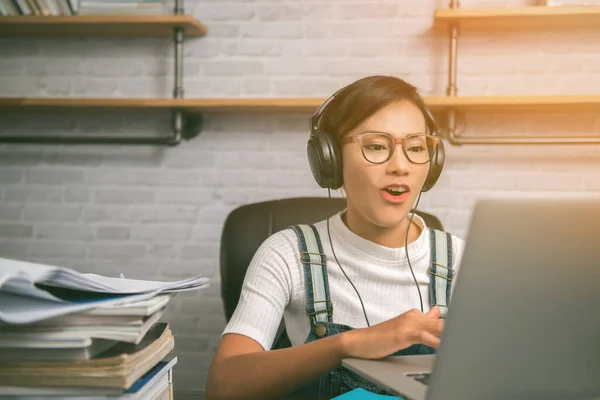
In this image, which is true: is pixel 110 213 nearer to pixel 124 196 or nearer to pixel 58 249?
pixel 124 196

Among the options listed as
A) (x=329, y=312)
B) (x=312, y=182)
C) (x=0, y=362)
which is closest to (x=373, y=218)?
(x=329, y=312)

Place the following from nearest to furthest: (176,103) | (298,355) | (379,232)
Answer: (298,355)
(379,232)
(176,103)

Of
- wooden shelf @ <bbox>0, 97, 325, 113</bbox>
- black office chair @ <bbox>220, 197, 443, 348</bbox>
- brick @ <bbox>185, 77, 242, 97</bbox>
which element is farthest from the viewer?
brick @ <bbox>185, 77, 242, 97</bbox>

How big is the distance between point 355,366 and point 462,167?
1.52 m

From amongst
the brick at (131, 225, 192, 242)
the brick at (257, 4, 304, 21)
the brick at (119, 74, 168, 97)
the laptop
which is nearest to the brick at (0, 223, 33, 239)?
the brick at (131, 225, 192, 242)

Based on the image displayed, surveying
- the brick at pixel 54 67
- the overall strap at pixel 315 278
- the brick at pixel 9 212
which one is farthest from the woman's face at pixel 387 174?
the brick at pixel 9 212

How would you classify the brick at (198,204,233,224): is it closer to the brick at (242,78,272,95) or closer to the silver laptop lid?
the brick at (242,78,272,95)

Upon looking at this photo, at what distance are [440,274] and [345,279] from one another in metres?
0.19

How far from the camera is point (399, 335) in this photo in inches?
28.5

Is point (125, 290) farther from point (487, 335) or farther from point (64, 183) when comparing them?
point (64, 183)

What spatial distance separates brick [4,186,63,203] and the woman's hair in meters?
1.39

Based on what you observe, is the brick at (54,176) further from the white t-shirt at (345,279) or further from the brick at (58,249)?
the white t-shirt at (345,279)

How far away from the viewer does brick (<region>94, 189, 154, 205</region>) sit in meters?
2.21

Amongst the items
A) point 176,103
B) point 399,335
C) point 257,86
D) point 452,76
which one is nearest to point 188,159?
point 176,103
